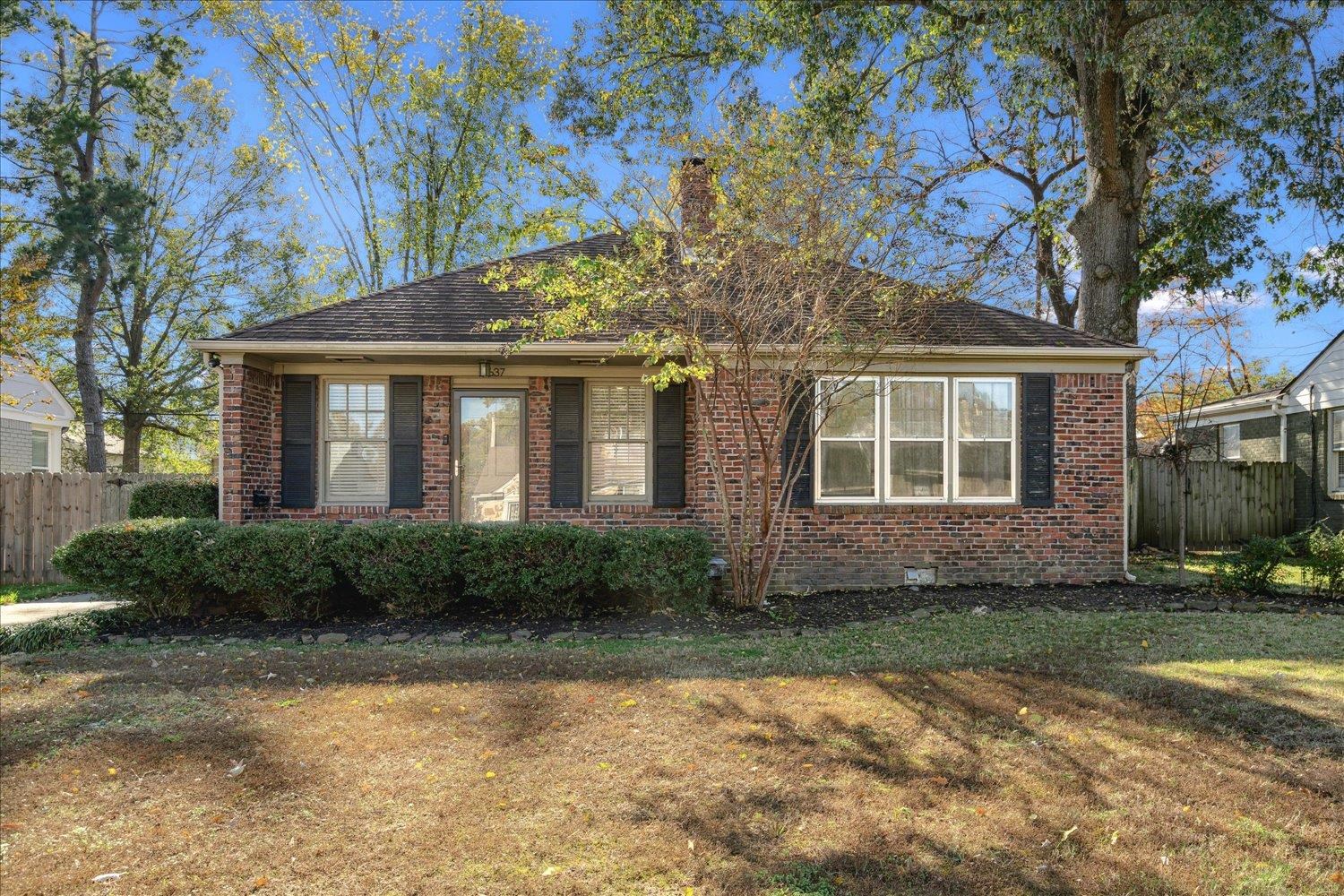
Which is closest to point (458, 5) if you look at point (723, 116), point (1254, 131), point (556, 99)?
point (556, 99)

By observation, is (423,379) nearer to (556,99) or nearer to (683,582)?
(556,99)

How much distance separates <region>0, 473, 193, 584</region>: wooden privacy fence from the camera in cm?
1091

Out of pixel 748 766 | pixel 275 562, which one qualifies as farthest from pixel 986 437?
pixel 275 562

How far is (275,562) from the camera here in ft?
24.9

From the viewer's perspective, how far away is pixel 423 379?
32.9ft

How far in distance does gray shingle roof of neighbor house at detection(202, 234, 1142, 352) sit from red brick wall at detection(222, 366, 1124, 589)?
56cm

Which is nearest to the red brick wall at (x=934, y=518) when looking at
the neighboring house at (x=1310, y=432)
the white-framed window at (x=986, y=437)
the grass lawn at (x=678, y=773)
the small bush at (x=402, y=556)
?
the white-framed window at (x=986, y=437)

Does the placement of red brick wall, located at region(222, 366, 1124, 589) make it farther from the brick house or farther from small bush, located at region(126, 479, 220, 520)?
small bush, located at region(126, 479, 220, 520)

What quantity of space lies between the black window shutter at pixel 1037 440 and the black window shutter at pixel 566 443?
5244 mm

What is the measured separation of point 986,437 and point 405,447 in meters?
6.97

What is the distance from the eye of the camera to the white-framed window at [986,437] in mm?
9625

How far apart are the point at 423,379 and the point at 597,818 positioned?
7517 mm

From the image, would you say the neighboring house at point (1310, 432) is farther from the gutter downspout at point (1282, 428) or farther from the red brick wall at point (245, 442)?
the red brick wall at point (245, 442)

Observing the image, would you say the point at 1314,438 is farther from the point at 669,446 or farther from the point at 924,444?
the point at 669,446
